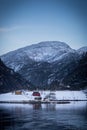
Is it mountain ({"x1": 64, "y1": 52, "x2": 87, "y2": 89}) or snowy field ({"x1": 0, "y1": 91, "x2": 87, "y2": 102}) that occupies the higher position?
mountain ({"x1": 64, "y1": 52, "x2": 87, "y2": 89})

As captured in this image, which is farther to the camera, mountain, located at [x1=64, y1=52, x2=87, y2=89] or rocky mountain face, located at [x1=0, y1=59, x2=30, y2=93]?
rocky mountain face, located at [x1=0, y1=59, x2=30, y2=93]

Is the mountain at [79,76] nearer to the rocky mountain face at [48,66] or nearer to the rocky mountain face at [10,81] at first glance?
the rocky mountain face at [48,66]

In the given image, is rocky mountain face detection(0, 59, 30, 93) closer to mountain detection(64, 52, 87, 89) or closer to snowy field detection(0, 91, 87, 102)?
snowy field detection(0, 91, 87, 102)

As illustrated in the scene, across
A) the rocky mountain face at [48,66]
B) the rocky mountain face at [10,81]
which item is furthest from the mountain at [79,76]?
the rocky mountain face at [10,81]

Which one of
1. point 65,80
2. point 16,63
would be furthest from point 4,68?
point 65,80

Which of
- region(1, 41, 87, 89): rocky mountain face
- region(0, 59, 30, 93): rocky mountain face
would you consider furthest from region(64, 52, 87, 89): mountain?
region(0, 59, 30, 93): rocky mountain face

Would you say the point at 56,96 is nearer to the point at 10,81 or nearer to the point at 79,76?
the point at 79,76
